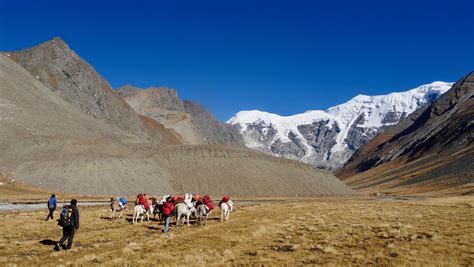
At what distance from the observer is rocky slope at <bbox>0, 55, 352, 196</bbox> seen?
96.8 m

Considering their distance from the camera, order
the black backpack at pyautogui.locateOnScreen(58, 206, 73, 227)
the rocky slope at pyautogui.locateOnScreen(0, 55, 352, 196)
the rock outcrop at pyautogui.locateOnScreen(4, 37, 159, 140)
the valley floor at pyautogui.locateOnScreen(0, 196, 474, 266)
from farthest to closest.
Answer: the rock outcrop at pyautogui.locateOnScreen(4, 37, 159, 140) < the rocky slope at pyautogui.locateOnScreen(0, 55, 352, 196) < the black backpack at pyautogui.locateOnScreen(58, 206, 73, 227) < the valley floor at pyautogui.locateOnScreen(0, 196, 474, 266)

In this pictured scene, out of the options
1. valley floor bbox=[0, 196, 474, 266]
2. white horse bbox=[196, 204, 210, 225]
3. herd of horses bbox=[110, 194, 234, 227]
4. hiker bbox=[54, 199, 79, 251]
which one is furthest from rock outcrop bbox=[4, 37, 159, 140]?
hiker bbox=[54, 199, 79, 251]

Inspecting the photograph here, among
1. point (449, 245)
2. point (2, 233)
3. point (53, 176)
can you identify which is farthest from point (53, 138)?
point (449, 245)

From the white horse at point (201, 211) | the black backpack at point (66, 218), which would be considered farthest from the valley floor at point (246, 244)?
the white horse at point (201, 211)

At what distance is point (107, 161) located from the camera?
103125 millimetres

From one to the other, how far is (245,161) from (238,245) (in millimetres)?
100295

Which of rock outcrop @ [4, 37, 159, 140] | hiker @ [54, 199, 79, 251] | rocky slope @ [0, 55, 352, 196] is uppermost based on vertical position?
rock outcrop @ [4, 37, 159, 140]

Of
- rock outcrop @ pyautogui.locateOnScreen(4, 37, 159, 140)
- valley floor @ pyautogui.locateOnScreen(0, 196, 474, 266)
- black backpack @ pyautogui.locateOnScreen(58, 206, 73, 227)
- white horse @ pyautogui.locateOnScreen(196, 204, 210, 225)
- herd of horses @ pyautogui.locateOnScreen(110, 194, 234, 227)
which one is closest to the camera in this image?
valley floor @ pyautogui.locateOnScreen(0, 196, 474, 266)

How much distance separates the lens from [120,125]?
188375 millimetres

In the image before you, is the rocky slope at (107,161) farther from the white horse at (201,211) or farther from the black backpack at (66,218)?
the black backpack at (66,218)

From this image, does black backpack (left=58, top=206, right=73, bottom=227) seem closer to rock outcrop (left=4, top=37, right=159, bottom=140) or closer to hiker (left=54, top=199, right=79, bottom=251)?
hiker (left=54, top=199, right=79, bottom=251)

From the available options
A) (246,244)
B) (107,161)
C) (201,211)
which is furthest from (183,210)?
(107,161)

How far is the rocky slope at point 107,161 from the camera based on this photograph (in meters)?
96.8

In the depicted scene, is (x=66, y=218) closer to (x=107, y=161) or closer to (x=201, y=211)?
(x=201, y=211)
